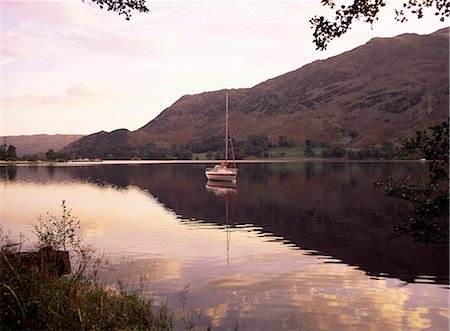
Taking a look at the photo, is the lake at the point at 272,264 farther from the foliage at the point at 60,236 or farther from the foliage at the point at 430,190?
the foliage at the point at 430,190

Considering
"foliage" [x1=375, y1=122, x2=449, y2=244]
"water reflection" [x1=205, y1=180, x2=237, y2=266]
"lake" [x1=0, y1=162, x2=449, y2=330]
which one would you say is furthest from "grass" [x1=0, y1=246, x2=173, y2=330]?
"water reflection" [x1=205, y1=180, x2=237, y2=266]

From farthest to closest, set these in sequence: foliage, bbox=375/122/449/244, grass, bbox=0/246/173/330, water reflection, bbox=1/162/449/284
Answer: water reflection, bbox=1/162/449/284
grass, bbox=0/246/173/330
foliage, bbox=375/122/449/244

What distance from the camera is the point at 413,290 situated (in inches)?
935

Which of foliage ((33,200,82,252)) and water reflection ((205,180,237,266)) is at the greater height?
foliage ((33,200,82,252))

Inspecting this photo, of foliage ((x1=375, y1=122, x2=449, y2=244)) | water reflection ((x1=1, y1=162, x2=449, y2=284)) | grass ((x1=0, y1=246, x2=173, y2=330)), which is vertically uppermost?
foliage ((x1=375, y1=122, x2=449, y2=244))

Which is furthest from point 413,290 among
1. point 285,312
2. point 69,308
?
point 69,308

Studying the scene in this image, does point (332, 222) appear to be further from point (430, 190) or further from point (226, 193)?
point (430, 190)

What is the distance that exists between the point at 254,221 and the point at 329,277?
83.8 ft

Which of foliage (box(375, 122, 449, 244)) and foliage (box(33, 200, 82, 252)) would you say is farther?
foliage (box(33, 200, 82, 252))

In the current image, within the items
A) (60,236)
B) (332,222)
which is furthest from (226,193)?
(60,236)

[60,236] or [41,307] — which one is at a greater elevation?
[60,236]

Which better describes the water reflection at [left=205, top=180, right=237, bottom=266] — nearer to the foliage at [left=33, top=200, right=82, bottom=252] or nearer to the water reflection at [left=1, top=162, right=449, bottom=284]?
the water reflection at [left=1, top=162, right=449, bottom=284]

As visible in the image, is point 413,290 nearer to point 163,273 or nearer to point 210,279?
point 210,279

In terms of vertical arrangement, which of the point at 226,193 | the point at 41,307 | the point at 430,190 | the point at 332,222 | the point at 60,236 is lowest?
the point at 332,222
